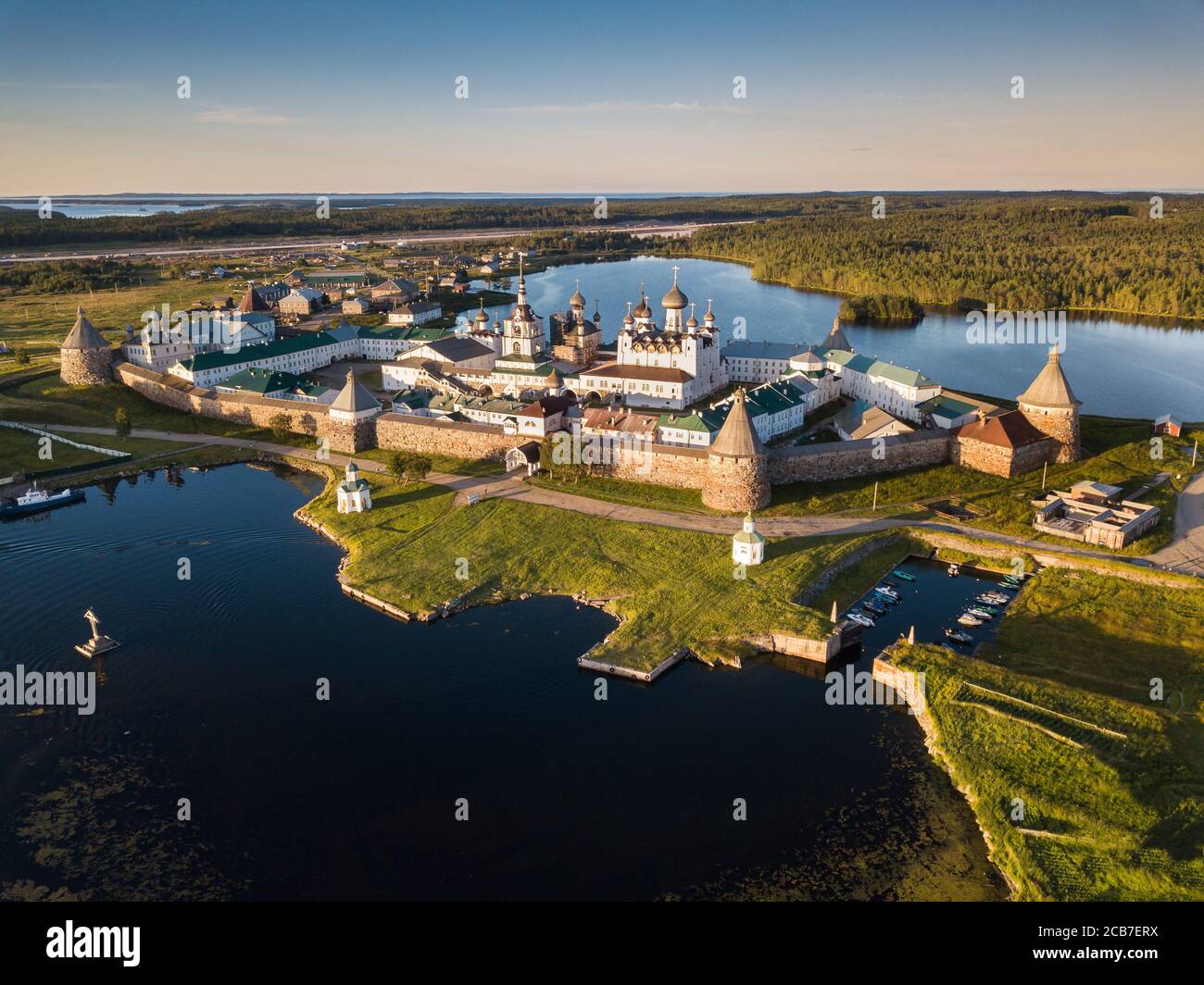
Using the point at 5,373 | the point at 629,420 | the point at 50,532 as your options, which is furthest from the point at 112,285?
the point at 629,420

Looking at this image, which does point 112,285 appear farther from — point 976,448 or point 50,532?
point 976,448

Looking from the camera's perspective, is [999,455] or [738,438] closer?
[738,438]

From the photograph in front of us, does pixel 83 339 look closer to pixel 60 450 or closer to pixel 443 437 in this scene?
pixel 60 450

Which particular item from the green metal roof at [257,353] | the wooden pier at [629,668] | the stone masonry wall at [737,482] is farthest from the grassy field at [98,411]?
the wooden pier at [629,668]

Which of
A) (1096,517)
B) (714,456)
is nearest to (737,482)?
(714,456)

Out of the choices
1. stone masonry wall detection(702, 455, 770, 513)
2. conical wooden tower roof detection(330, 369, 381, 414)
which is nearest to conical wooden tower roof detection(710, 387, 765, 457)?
stone masonry wall detection(702, 455, 770, 513)
